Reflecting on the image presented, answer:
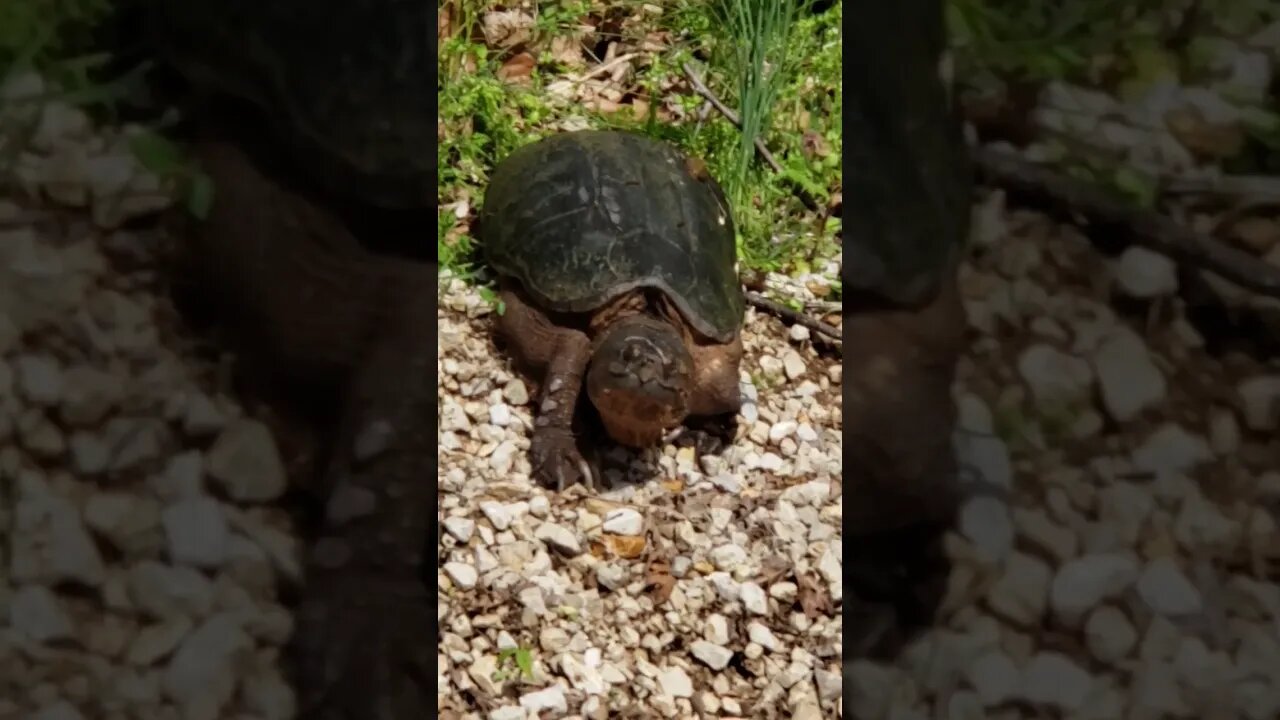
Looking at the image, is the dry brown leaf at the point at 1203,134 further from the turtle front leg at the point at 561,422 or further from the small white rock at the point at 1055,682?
the turtle front leg at the point at 561,422

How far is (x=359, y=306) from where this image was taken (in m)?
0.56

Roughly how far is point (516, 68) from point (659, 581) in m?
0.64

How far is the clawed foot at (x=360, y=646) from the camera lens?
23.0 inches

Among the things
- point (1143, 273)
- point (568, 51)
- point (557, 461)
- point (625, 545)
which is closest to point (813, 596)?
point (625, 545)

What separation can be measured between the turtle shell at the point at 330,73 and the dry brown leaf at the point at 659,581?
0.55 metres

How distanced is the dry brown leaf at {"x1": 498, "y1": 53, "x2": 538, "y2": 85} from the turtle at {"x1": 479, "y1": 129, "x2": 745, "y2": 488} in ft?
0.39

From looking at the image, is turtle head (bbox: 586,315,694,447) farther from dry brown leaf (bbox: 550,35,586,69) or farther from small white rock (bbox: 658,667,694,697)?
dry brown leaf (bbox: 550,35,586,69)

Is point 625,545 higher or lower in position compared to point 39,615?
lower

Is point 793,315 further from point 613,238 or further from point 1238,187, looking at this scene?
point 1238,187

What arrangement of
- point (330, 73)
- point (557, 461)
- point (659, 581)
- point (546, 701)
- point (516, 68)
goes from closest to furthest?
1. point (330, 73)
2. point (546, 701)
3. point (659, 581)
4. point (557, 461)
5. point (516, 68)

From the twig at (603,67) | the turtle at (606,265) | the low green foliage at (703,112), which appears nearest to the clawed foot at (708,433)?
the turtle at (606,265)

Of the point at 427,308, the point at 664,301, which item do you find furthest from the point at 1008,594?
the point at 664,301

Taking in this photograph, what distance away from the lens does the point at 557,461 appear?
1.11m

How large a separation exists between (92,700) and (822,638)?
60cm
